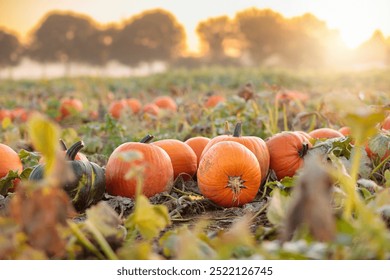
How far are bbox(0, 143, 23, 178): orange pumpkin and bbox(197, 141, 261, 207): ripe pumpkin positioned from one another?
1.12 m

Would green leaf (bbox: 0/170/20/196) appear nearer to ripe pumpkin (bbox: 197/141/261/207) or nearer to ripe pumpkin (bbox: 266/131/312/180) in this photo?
ripe pumpkin (bbox: 197/141/261/207)

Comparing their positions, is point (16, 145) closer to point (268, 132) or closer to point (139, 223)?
point (268, 132)

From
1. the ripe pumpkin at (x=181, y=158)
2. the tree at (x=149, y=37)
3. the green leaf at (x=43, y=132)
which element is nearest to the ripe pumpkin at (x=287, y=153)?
the ripe pumpkin at (x=181, y=158)

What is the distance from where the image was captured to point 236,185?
2.66 m

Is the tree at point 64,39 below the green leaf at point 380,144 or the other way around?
the other way around

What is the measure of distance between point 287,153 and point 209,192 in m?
0.58

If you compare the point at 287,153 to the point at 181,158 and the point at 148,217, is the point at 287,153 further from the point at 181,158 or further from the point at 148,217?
the point at 148,217

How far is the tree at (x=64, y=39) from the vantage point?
12.9m

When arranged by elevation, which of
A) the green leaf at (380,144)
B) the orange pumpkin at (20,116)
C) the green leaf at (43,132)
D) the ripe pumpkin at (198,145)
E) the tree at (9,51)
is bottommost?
the orange pumpkin at (20,116)

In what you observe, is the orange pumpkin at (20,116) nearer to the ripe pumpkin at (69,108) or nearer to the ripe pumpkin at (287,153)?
the ripe pumpkin at (69,108)

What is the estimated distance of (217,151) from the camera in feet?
8.85

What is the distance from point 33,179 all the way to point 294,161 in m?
1.40

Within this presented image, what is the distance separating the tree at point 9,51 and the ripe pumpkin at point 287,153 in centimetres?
1300
